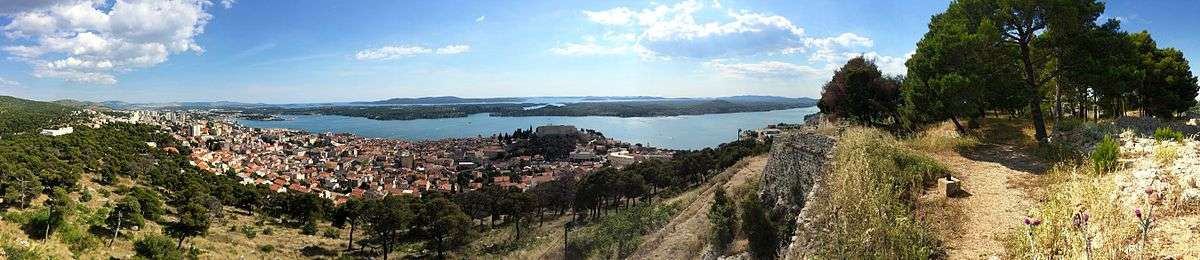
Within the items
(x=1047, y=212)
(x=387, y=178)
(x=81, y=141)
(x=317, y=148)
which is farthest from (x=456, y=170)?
(x=1047, y=212)

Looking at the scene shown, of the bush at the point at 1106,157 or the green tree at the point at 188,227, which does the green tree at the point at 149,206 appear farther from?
the bush at the point at 1106,157

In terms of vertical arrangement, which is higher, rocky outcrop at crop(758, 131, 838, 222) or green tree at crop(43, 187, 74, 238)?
rocky outcrop at crop(758, 131, 838, 222)

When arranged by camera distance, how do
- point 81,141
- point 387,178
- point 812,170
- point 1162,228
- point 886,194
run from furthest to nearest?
1. point 387,178
2. point 81,141
3. point 812,170
4. point 886,194
5. point 1162,228

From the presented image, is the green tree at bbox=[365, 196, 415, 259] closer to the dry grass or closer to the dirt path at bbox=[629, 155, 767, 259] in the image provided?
the dirt path at bbox=[629, 155, 767, 259]

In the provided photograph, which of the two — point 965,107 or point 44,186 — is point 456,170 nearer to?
point 44,186

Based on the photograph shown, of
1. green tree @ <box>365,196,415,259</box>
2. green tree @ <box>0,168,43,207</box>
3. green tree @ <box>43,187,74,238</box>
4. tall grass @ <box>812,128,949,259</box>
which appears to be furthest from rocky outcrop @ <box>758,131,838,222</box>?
green tree @ <box>0,168,43,207</box>

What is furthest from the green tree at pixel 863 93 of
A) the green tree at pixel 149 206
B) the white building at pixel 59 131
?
the white building at pixel 59 131

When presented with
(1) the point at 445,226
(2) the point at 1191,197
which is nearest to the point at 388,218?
(1) the point at 445,226
